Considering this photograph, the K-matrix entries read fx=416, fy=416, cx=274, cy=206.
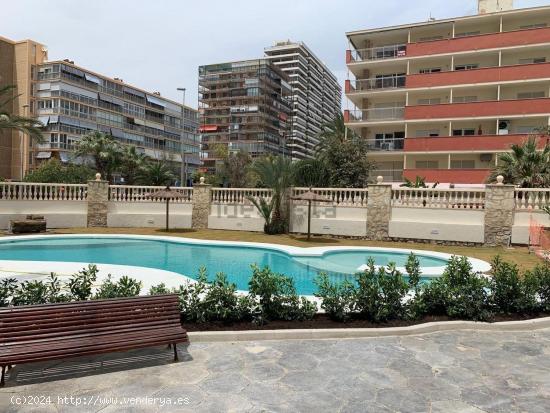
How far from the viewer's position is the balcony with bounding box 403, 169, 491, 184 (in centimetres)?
3562

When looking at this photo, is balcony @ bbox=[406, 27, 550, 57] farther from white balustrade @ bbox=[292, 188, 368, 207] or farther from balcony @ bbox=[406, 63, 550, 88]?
white balustrade @ bbox=[292, 188, 368, 207]

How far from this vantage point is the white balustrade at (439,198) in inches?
829

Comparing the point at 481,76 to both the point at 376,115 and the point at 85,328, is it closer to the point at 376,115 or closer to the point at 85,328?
the point at 376,115

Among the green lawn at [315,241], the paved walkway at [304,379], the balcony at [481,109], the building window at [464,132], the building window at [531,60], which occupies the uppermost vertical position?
the building window at [531,60]

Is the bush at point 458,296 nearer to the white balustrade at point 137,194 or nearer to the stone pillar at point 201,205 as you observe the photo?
the stone pillar at point 201,205

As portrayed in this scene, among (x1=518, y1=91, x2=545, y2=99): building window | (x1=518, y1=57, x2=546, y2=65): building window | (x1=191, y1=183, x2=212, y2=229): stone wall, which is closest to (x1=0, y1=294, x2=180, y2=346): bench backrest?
(x1=191, y1=183, x2=212, y2=229): stone wall

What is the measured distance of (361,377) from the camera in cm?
534

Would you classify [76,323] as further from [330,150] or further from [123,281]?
[330,150]

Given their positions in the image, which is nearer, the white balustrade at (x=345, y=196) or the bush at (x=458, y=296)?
the bush at (x=458, y=296)

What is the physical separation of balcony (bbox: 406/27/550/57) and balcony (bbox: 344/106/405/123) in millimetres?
5321

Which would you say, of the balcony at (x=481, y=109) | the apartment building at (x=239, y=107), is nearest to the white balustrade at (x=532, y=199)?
the balcony at (x=481, y=109)

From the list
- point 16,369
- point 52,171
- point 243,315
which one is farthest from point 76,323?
point 52,171

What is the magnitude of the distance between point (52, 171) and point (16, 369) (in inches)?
1471

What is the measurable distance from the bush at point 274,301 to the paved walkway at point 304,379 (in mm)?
821
